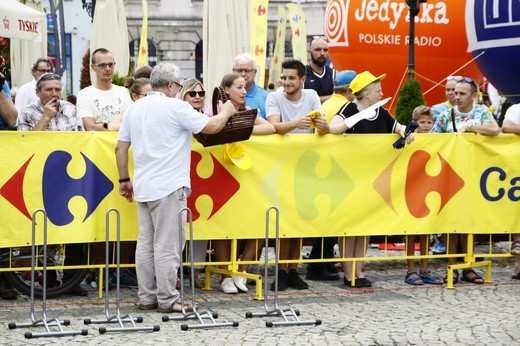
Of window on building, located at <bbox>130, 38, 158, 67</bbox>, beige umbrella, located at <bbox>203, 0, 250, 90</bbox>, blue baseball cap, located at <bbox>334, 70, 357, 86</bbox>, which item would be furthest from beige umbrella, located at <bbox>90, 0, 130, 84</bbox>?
window on building, located at <bbox>130, 38, 158, 67</bbox>

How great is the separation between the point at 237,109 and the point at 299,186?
893 mm

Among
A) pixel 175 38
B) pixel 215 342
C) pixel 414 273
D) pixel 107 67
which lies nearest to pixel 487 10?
pixel 414 273

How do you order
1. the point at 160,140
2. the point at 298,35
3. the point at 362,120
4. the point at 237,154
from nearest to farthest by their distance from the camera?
the point at 160,140 → the point at 237,154 → the point at 362,120 → the point at 298,35

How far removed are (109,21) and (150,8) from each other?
1458 inches

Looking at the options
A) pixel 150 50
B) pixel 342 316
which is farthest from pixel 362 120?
pixel 150 50

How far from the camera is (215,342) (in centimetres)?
824

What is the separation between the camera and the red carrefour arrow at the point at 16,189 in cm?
966

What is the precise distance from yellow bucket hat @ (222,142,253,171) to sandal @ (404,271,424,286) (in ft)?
6.70

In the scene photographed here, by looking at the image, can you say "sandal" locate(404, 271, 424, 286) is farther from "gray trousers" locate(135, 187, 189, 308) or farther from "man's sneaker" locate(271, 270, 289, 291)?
"gray trousers" locate(135, 187, 189, 308)

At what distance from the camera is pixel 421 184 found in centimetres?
1105

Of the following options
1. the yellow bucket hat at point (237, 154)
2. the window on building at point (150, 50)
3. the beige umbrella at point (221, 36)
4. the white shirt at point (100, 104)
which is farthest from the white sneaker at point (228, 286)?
the window on building at point (150, 50)

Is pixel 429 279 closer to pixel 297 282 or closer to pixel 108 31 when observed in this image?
pixel 297 282

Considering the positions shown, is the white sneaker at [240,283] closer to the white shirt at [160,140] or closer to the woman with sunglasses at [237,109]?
the woman with sunglasses at [237,109]

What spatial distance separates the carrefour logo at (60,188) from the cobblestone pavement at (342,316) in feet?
2.54
